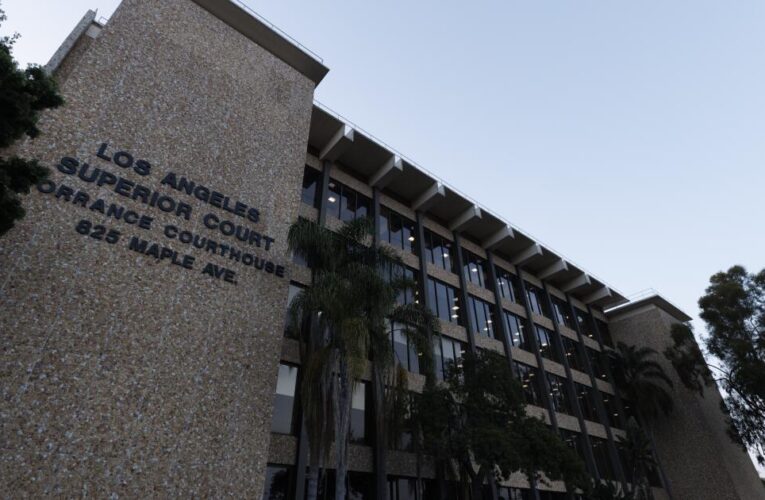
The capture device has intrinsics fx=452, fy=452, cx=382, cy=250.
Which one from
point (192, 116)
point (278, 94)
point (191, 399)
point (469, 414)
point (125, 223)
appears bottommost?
point (191, 399)

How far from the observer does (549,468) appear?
609 inches

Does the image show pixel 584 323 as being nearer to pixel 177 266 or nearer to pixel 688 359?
pixel 688 359

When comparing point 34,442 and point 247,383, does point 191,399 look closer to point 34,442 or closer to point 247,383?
point 247,383

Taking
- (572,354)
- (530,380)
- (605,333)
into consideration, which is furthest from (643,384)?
(530,380)

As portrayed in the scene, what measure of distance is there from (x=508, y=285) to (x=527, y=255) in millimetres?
2504

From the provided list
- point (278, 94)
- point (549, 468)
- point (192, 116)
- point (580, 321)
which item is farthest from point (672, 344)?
point (192, 116)

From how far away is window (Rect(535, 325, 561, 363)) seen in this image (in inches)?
1207

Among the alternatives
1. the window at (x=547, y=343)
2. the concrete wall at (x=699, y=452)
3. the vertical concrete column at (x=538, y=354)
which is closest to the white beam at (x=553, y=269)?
the vertical concrete column at (x=538, y=354)

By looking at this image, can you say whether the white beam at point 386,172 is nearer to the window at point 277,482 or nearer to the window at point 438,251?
the window at point 438,251

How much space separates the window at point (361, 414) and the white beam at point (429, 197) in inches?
462

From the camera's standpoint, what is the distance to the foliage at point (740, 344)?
2956cm

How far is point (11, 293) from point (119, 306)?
7.11 feet

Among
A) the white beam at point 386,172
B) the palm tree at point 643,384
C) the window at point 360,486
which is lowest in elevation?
the window at point 360,486

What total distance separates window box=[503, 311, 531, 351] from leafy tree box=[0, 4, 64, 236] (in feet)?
83.5
